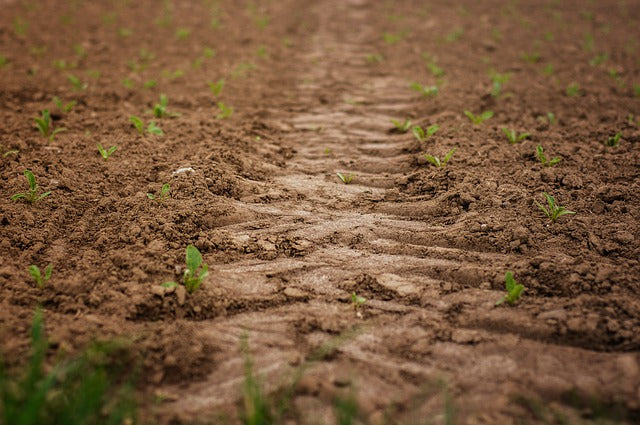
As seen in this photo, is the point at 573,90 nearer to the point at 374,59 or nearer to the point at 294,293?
the point at 374,59

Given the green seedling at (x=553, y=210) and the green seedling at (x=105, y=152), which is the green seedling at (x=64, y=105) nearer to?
the green seedling at (x=105, y=152)

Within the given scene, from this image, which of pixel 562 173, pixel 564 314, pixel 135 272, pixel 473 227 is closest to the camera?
pixel 564 314

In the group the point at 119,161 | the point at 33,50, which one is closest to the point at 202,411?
the point at 119,161

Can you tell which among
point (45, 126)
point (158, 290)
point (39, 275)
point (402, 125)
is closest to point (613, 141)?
point (402, 125)

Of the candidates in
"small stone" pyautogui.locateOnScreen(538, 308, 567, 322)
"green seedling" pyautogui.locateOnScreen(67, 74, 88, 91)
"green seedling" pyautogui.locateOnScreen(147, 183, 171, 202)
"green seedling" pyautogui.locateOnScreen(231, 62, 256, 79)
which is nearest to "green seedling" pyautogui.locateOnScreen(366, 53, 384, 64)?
"green seedling" pyautogui.locateOnScreen(231, 62, 256, 79)

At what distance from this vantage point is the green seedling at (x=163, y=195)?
108 inches

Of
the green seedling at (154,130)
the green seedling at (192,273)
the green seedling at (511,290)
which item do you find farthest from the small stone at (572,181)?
the green seedling at (154,130)

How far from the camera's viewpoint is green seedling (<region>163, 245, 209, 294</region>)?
208 centimetres

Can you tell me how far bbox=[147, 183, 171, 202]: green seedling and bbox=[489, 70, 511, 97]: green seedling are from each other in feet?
12.1

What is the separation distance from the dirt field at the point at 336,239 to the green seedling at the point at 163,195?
41mm

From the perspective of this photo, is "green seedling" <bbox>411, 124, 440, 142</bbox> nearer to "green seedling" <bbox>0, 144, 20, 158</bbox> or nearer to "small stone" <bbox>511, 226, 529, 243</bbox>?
"small stone" <bbox>511, 226, 529, 243</bbox>

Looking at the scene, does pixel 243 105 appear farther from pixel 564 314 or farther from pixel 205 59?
pixel 564 314

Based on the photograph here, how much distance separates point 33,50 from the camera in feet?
19.2

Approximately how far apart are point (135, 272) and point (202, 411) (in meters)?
0.90
